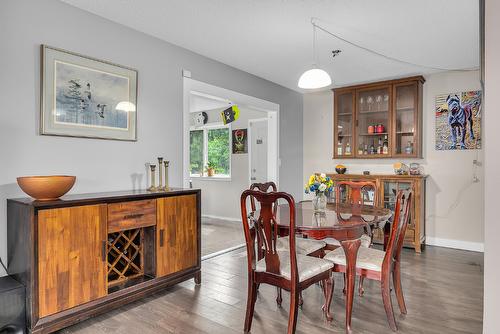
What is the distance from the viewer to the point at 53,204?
2117mm

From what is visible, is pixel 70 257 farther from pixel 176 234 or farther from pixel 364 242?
pixel 364 242

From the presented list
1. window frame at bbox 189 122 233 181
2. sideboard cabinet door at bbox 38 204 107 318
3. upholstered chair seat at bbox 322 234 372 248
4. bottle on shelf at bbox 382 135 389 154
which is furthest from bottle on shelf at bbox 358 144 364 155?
sideboard cabinet door at bbox 38 204 107 318

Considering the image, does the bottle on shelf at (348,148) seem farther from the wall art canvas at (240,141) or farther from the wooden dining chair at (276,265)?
the wooden dining chair at (276,265)

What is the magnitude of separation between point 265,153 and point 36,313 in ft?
14.8

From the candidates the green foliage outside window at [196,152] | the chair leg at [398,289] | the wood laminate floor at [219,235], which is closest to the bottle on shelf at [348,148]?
the wood laminate floor at [219,235]

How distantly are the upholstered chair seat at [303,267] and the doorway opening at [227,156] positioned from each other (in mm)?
2652

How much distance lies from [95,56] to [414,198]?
4.17 metres

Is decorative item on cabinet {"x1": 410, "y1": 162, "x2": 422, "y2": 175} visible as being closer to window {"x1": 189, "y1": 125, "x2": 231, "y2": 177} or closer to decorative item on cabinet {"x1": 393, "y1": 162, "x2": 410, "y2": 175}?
decorative item on cabinet {"x1": 393, "y1": 162, "x2": 410, "y2": 175}

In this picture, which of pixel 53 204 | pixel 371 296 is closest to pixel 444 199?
pixel 371 296

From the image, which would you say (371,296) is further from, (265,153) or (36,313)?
(265,153)

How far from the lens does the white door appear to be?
19.9ft

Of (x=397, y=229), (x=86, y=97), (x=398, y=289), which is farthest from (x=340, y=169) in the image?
(x=86, y=97)

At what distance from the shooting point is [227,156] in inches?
265

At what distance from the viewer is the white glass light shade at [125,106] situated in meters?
3.01
